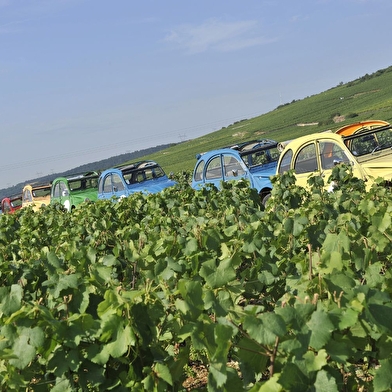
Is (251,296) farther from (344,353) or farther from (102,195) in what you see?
(102,195)

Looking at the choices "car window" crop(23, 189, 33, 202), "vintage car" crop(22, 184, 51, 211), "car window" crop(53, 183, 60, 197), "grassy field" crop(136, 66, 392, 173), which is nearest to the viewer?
"car window" crop(53, 183, 60, 197)

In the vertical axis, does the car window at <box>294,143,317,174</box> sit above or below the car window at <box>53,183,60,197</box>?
below

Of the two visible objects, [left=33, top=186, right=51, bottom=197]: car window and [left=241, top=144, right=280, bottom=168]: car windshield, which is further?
[left=33, top=186, right=51, bottom=197]: car window

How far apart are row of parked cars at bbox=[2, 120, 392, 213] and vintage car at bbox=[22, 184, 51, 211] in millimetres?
61

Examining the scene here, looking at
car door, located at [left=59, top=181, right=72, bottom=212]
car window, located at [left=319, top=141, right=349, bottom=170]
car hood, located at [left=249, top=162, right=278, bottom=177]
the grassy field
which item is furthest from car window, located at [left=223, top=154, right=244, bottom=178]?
the grassy field

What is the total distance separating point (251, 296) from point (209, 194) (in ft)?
15.3

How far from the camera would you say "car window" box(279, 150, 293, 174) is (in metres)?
10.5

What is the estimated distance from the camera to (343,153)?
9570mm

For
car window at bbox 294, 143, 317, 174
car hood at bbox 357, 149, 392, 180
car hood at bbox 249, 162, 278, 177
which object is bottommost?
car hood at bbox 357, 149, 392, 180

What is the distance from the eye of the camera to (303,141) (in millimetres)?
10164

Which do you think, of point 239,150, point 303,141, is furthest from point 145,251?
point 239,150

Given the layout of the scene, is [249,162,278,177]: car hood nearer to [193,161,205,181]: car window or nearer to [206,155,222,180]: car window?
[206,155,222,180]: car window

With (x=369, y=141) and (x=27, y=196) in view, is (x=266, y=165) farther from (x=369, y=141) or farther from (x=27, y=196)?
(x=27, y=196)

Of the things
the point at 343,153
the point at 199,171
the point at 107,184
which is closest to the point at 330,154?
the point at 343,153
